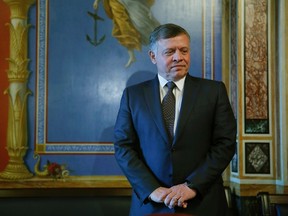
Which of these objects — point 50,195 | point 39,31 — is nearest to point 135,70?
point 39,31

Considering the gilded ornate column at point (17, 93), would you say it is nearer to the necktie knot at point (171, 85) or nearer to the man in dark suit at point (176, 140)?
the man in dark suit at point (176, 140)

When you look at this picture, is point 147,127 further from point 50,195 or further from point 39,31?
point 39,31

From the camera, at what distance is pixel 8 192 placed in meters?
3.35

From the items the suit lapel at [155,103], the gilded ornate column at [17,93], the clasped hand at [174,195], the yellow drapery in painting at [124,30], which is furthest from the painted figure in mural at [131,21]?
the clasped hand at [174,195]

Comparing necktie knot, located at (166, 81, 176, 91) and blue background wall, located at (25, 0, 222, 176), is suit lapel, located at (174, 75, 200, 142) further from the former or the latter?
blue background wall, located at (25, 0, 222, 176)

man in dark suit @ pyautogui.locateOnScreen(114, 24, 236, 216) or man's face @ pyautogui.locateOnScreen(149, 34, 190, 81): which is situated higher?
man's face @ pyautogui.locateOnScreen(149, 34, 190, 81)

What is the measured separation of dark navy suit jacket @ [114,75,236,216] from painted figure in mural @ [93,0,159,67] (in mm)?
1346

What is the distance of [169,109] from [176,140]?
18 cm

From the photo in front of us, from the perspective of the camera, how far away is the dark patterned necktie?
222cm

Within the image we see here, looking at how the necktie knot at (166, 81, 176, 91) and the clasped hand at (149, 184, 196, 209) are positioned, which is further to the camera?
the necktie knot at (166, 81, 176, 91)

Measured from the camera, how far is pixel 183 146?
7.15ft

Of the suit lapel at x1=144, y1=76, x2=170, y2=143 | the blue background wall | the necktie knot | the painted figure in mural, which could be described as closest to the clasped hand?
the suit lapel at x1=144, y1=76, x2=170, y2=143

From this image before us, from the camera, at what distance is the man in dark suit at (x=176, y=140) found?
83.8 inches

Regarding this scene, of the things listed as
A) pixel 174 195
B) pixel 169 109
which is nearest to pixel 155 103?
pixel 169 109
